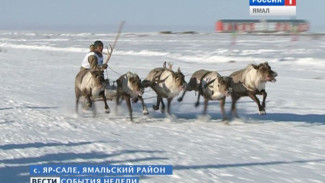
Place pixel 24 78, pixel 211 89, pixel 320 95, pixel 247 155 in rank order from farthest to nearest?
pixel 24 78 < pixel 320 95 < pixel 211 89 < pixel 247 155

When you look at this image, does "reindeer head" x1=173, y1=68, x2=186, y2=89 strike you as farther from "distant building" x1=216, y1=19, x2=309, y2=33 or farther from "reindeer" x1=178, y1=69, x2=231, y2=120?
"distant building" x1=216, y1=19, x2=309, y2=33

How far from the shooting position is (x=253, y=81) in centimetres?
1055

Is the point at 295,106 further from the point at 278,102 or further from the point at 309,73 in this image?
the point at 309,73

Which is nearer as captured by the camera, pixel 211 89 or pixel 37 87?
pixel 211 89

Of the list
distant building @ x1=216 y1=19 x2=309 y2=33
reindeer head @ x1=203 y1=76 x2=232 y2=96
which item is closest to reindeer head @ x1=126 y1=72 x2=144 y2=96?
reindeer head @ x1=203 y1=76 x2=232 y2=96

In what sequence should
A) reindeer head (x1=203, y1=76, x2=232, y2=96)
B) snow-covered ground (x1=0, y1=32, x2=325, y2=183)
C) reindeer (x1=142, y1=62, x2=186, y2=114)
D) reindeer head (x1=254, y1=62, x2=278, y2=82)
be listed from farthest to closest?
reindeer (x1=142, y1=62, x2=186, y2=114) → reindeer head (x1=203, y1=76, x2=232, y2=96) → reindeer head (x1=254, y1=62, x2=278, y2=82) → snow-covered ground (x1=0, y1=32, x2=325, y2=183)

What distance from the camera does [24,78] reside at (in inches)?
824

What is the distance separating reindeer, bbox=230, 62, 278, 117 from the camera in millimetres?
10227

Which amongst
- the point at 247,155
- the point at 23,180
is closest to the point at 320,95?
the point at 247,155

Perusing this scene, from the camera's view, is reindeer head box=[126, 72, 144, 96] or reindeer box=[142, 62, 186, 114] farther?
reindeer head box=[126, 72, 144, 96]

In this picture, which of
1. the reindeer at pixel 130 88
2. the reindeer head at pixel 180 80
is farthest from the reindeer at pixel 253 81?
the reindeer at pixel 130 88

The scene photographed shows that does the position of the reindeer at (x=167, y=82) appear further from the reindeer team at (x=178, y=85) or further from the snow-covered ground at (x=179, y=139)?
the snow-covered ground at (x=179, y=139)

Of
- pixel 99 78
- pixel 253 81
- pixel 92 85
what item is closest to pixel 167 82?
pixel 99 78

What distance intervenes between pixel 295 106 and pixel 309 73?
9.14 m
